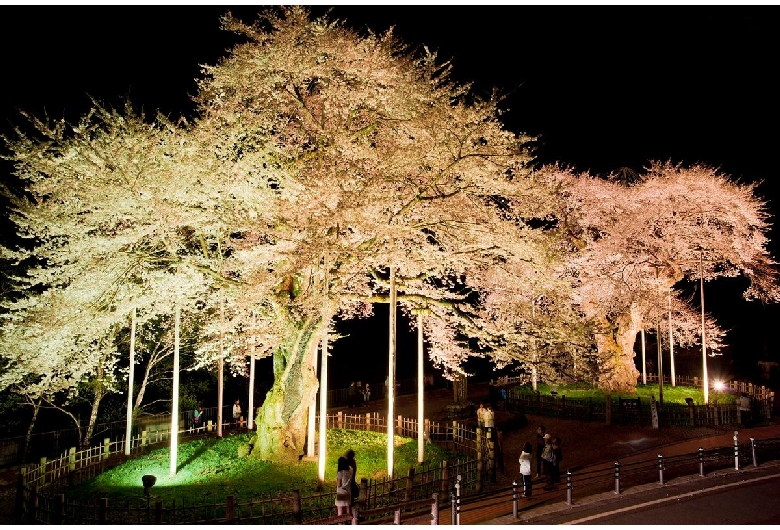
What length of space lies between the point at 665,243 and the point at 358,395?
865 inches

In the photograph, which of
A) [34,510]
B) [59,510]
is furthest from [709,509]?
[34,510]

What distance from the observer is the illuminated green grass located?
16125mm

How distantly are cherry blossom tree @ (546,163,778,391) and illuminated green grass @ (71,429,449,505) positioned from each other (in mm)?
16799

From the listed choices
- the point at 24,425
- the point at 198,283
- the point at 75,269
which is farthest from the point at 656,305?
the point at 24,425

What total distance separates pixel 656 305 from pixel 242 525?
86.0 ft

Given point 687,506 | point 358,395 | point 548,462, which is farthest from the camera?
point 358,395

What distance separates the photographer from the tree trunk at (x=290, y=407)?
19.2 meters

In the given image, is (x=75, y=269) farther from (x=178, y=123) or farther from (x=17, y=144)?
(x=178, y=123)

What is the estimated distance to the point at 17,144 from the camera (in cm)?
1700

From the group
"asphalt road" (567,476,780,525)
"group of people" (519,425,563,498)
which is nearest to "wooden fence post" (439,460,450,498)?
"group of people" (519,425,563,498)

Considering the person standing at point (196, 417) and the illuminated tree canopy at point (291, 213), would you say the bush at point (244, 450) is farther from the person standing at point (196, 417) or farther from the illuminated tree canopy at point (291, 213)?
the person standing at point (196, 417)

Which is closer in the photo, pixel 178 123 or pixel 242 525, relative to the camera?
pixel 242 525

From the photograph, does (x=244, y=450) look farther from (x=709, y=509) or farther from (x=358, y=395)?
(x=358, y=395)

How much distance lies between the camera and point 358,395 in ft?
131
